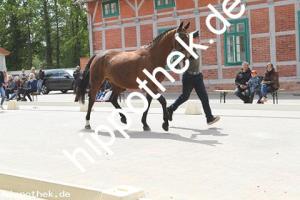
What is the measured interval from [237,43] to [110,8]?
25.7 feet

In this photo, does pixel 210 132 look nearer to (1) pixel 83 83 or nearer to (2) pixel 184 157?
(2) pixel 184 157

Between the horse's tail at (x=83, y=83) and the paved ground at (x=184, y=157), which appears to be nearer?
the paved ground at (x=184, y=157)

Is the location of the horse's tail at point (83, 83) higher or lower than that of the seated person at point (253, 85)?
higher

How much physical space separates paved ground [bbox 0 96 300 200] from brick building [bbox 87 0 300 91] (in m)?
8.20

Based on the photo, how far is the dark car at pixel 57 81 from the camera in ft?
102

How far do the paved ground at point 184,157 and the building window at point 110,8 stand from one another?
A: 14.6 metres

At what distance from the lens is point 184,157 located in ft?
23.4

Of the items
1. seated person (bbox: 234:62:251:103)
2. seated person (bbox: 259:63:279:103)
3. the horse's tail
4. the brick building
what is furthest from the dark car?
the horse's tail

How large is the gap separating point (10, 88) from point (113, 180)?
19867 mm

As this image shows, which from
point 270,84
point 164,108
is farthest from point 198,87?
point 270,84

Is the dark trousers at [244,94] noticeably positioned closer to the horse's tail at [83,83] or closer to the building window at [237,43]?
the horse's tail at [83,83]

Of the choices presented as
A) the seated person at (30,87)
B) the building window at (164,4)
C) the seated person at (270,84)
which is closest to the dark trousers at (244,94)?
the seated person at (270,84)

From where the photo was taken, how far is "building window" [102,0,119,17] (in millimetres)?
26078

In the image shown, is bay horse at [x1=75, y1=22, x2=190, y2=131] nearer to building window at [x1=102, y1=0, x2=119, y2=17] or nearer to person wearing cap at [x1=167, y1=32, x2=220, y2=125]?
person wearing cap at [x1=167, y1=32, x2=220, y2=125]
